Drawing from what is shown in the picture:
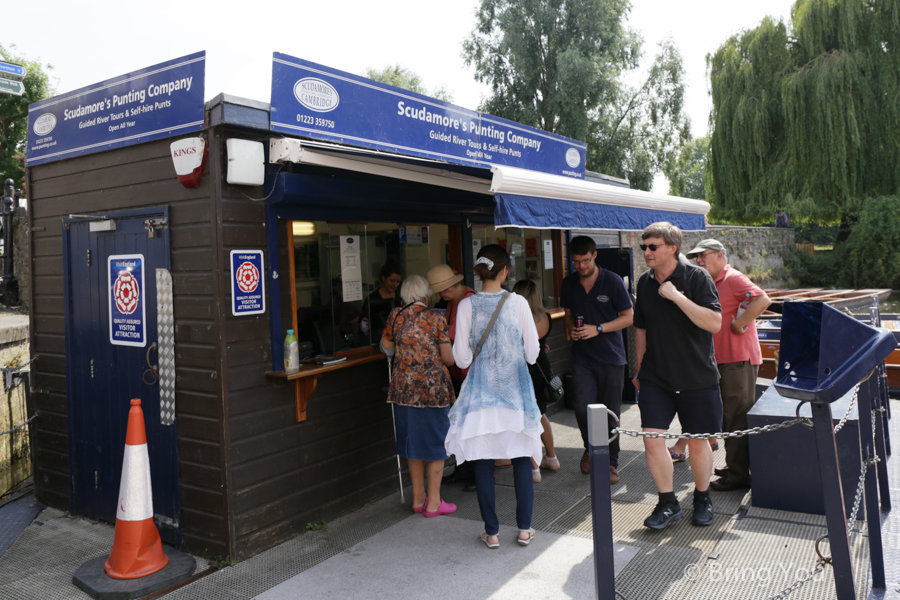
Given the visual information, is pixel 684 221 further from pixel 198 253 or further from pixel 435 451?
pixel 198 253

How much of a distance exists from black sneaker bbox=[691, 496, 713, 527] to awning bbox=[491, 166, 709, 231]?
1894mm

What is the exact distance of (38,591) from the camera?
3.56 metres

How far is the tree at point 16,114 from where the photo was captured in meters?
23.7

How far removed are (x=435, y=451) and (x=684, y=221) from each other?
3.53 metres

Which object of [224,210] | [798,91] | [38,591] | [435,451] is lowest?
[38,591]

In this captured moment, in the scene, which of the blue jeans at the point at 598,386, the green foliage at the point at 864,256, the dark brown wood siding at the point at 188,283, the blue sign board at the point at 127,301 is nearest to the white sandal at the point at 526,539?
the blue jeans at the point at 598,386

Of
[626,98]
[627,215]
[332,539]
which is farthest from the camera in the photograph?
[626,98]

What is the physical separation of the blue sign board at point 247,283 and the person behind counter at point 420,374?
0.86 metres

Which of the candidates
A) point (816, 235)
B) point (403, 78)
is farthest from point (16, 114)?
point (816, 235)

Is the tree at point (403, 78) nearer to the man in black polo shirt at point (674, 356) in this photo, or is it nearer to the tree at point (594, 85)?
the tree at point (594, 85)

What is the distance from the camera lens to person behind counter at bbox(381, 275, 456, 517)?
4.10 metres

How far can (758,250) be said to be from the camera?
18.7 meters

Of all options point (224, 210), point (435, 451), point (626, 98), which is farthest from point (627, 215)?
point (626, 98)

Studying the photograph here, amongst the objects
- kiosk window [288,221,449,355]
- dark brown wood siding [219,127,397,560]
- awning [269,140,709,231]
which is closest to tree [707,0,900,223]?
awning [269,140,709,231]
